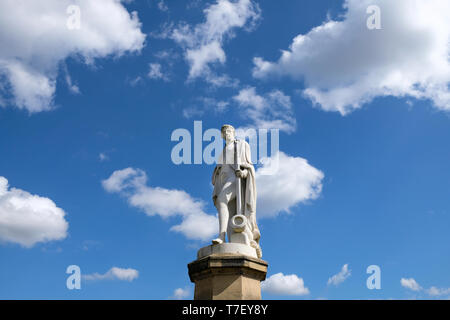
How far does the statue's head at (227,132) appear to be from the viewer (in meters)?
13.5

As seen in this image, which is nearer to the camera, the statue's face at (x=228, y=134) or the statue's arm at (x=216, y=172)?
the statue's arm at (x=216, y=172)

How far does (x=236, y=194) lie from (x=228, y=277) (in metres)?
2.72

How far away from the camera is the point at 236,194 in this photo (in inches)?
487

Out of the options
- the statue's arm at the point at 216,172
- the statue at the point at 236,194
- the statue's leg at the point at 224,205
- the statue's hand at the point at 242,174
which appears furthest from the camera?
the statue's arm at the point at 216,172

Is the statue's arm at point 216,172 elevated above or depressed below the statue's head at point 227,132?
below

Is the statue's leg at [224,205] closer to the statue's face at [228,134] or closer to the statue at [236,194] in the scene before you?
the statue at [236,194]

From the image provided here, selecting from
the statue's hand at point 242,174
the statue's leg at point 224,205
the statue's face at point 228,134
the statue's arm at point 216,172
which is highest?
the statue's face at point 228,134

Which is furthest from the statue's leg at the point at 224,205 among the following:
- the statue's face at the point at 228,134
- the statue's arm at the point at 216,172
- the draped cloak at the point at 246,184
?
the statue's face at the point at 228,134

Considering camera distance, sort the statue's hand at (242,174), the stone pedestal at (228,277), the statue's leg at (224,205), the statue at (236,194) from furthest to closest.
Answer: the statue's hand at (242,174) < the statue's leg at (224,205) < the statue at (236,194) < the stone pedestal at (228,277)

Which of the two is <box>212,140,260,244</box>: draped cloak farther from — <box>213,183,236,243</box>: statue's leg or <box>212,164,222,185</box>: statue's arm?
<box>213,183,236,243</box>: statue's leg

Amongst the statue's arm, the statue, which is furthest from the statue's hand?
the statue's arm

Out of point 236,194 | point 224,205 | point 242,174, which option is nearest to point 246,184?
point 242,174

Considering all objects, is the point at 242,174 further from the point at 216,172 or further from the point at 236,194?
the point at 216,172
